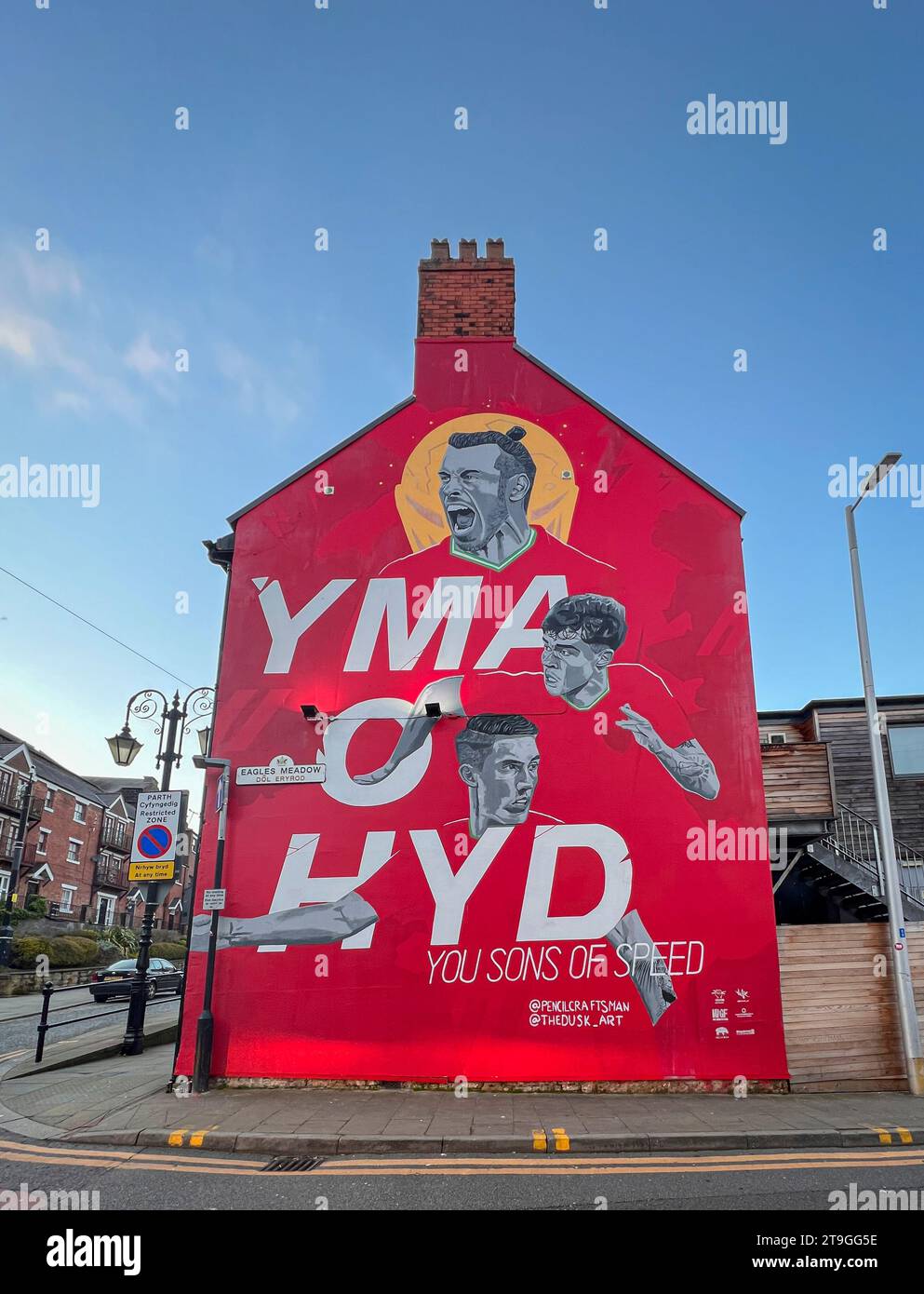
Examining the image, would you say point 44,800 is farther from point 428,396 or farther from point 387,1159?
point 387,1159

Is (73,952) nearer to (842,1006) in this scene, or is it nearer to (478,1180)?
(842,1006)

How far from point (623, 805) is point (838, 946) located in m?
3.45

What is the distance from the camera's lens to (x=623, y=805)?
35.7 feet

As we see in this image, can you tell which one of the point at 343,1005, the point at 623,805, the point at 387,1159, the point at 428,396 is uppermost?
the point at 428,396

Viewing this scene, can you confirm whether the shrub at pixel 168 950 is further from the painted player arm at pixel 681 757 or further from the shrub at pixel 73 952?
the painted player arm at pixel 681 757

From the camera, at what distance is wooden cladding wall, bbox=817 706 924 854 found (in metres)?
18.5

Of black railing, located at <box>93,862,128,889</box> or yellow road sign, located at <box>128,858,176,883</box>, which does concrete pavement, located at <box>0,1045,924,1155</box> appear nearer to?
yellow road sign, located at <box>128,858,176,883</box>

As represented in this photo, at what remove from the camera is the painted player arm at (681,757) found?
36.0 feet

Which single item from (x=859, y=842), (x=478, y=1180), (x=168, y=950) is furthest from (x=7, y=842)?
(x=478, y=1180)

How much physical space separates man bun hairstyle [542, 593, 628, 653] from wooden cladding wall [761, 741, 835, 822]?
4.34m

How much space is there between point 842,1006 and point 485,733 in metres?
6.01

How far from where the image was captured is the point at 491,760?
11.1 metres

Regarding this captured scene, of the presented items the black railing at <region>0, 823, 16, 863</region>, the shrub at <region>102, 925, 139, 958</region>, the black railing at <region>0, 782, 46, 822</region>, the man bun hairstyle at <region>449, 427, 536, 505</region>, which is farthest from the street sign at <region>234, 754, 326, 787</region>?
the shrub at <region>102, 925, 139, 958</region>
